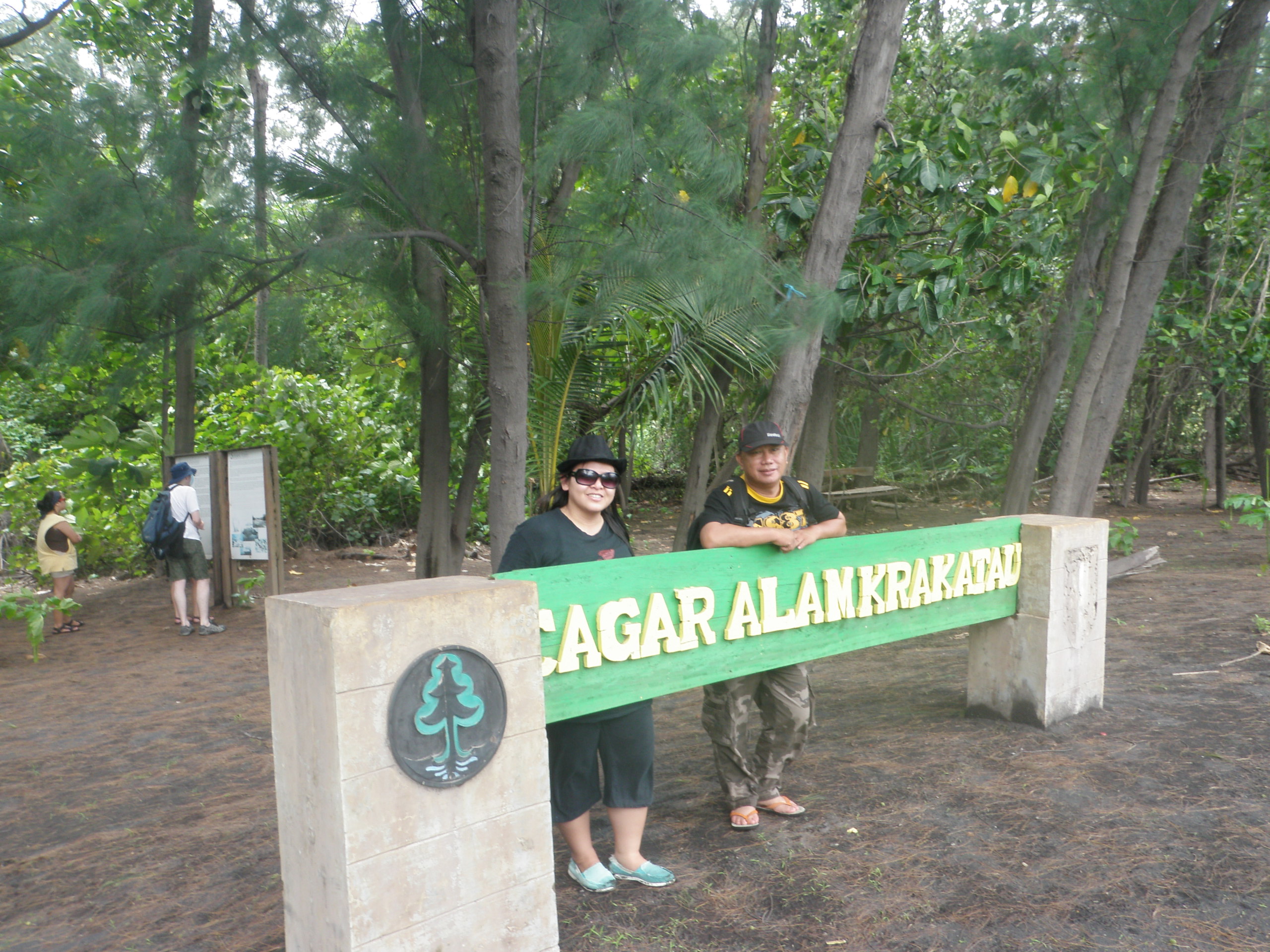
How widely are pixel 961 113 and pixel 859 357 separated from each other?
270cm

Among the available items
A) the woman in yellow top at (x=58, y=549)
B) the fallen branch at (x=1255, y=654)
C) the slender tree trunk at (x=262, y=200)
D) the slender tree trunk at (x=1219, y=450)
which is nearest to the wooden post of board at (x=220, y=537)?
the woman in yellow top at (x=58, y=549)

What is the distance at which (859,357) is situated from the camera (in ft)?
34.3

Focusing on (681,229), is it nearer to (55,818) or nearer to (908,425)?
Answer: (55,818)

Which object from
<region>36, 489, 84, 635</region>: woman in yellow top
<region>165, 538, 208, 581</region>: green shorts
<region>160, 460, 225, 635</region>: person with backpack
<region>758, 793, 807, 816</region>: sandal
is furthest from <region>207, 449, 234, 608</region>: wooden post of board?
<region>758, 793, 807, 816</region>: sandal

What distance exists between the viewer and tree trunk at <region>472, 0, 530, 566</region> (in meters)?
5.59

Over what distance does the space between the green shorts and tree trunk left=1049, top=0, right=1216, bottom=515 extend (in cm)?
763

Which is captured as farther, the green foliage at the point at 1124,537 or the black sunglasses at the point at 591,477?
the green foliage at the point at 1124,537

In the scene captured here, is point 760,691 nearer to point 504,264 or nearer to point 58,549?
point 504,264

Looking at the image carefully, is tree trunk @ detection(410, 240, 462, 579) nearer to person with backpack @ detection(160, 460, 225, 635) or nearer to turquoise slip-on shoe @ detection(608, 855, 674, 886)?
person with backpack @ detection(160, 460, 225, 635)

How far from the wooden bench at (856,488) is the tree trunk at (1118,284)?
4.74 metres

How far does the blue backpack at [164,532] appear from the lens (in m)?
8.27

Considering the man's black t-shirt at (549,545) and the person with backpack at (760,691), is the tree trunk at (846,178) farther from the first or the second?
the man's black t-shirt at (549,545)

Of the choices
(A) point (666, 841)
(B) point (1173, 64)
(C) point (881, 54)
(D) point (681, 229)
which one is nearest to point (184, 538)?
(D) point (681, 229)

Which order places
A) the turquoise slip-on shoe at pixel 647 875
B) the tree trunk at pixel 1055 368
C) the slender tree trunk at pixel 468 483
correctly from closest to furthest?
the turquoise slip-on shoe at pixel 647 875 → the slender tree trunk at pixel 468 483 → the tree trunk at pixel 1055 368
